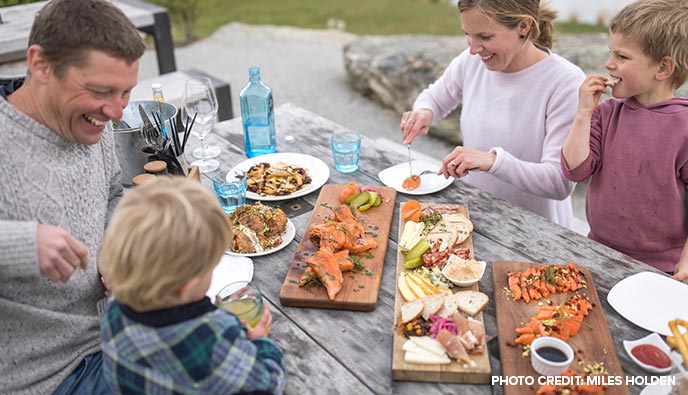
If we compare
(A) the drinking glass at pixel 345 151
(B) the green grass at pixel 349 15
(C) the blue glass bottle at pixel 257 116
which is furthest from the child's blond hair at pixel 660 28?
(B) the green grass at pixel 349 15

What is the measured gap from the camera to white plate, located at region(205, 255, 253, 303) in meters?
2.06

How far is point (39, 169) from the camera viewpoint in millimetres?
1819

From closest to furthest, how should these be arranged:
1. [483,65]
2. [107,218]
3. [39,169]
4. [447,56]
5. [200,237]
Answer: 1. [200,237]
2. [39,169]
3. [107,218]
4. [483,65]
5. [447,56]

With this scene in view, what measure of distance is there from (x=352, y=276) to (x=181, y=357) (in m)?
0.77

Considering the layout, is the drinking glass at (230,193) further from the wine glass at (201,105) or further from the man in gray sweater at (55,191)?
the man in gray sweater at (55,191)

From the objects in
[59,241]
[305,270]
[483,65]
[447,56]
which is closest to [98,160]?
[59,241]

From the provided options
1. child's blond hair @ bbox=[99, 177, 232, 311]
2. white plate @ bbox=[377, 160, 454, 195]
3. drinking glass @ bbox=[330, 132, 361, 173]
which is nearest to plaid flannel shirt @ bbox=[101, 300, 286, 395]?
child's blond hair @ bbox=[99, 177, 232, 311]

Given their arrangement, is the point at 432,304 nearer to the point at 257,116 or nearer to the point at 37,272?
the point at 37,272

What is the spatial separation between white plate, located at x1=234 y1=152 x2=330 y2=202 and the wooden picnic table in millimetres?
2649

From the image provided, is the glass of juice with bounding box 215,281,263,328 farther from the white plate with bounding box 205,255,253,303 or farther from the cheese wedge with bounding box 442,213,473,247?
the cheese wedge with bounding box 442,213,473,247

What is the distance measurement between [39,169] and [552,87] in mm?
2225

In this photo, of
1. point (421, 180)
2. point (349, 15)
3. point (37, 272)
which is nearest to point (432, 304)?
point (421, 180)

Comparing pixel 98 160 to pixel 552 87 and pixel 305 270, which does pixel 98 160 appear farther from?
pixel 552 87

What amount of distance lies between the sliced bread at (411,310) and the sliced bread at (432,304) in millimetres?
19
